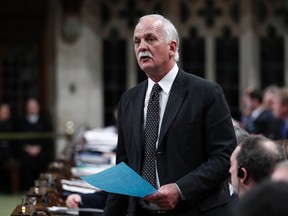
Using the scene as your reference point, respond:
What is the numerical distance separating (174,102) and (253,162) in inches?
41.4

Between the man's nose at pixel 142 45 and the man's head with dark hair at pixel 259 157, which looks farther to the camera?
the man's nose at pixel 142 45

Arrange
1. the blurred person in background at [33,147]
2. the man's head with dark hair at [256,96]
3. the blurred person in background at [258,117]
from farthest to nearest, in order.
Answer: the blurred person in background at [33,147]
the man's head with dark hair at [256,96]
the blurred person in background at [258,117]

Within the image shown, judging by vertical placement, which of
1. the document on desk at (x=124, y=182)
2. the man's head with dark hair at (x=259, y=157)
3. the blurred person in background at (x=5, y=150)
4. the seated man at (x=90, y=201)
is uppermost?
the man's head with dark hair at (x=259, y=157)

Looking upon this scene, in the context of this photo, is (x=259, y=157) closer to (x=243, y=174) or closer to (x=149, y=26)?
(x=243, y=174)

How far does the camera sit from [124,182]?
4359 mm

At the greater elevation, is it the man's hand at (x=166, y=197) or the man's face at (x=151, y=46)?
the man's face at (x=151, y=46)

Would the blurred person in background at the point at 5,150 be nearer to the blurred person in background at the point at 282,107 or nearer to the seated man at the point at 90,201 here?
the blurred person in background at the point at 282,107

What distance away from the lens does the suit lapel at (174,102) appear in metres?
4.62

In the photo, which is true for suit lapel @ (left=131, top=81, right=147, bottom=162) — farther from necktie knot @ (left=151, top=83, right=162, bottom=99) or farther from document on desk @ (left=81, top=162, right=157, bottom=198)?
document on desk @ (left=81, top=162, right=157, bottom=198)

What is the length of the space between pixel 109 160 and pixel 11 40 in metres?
6.96

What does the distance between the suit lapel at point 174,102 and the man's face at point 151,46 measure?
134 mm

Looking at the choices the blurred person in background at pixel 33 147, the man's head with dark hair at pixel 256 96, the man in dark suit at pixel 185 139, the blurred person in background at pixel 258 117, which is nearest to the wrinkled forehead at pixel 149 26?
the man in dark suit at pixel 185 139

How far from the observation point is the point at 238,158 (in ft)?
12.4

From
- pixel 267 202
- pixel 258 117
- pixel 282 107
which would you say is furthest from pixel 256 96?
pixel 267 202
